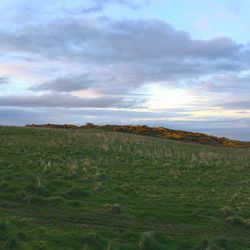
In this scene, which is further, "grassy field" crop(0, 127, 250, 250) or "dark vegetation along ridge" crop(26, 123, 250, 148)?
"dark vegetation along ridge" crop(26, 123, 250, 148)

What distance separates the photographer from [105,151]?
32094mm

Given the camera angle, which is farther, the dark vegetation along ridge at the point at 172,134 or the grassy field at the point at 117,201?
the dark vegetation along ridge at the point at 172,134

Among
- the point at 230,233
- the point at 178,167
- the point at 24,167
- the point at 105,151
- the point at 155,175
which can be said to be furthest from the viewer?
the point at 105,151

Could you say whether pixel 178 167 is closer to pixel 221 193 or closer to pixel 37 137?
pixel 221 193

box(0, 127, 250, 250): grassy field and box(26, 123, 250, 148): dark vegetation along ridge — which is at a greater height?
box(26, 123, 250, 148): dark vegetation along ridge

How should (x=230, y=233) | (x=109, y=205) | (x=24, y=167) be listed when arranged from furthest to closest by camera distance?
1. (x=24, y=167)
2. (x=109, y=205)
3. (x=230, y=233)

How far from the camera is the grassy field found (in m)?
12.5

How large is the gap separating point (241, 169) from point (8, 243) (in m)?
20.2

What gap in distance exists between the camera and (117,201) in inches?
683

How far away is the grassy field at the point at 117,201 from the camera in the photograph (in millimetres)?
12461

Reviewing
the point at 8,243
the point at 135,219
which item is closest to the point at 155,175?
the point at 135,219

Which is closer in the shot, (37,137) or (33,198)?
(33,198)

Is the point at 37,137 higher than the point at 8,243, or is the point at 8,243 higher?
the point at 37,137

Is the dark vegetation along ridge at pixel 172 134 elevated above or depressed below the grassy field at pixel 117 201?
above
